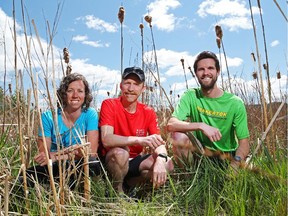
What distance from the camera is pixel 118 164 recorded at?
9.28ft

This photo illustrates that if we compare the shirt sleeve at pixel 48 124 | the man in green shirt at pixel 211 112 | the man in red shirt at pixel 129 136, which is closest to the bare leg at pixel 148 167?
the man in red shirt at pixel 129 136

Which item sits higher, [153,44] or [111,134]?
[153,44]

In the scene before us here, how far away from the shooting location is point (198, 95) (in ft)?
10.6

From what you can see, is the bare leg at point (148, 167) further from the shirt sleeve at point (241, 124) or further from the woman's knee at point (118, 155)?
the shirt sleeve at point (241, 124)

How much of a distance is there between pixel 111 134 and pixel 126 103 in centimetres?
34

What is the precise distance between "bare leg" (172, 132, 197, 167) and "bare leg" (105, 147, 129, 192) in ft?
1.39

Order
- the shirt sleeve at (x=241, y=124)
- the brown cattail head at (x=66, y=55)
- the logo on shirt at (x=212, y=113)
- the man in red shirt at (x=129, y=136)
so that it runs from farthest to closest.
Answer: the brown cattail head at (x=66, y=55) < the logo on shirt at (x=212, y=113) < the shirt sleeve at (x=241, y=124) < the man in red shirt at (x=129, y=136)

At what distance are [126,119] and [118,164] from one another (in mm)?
393

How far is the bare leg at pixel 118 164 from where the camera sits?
111 inches

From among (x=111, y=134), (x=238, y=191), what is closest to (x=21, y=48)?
(x=111, y=134)

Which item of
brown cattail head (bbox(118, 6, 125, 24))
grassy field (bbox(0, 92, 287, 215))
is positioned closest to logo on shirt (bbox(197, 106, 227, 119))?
grassy field (bbox(0, 92, 287, 215))

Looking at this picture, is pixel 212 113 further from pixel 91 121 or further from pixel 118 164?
pixel 91 121

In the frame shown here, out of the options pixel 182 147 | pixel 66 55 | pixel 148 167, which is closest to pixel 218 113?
pixel 182 147

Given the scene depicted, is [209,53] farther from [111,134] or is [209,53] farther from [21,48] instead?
[21,48]
